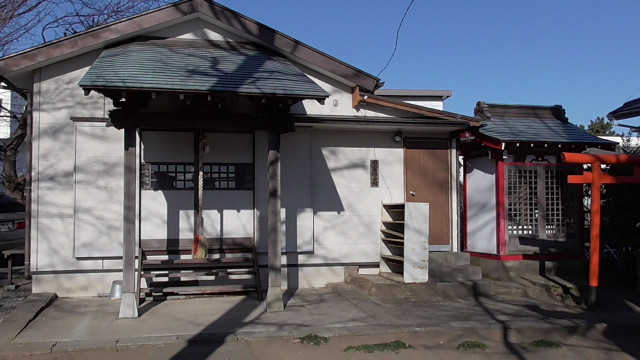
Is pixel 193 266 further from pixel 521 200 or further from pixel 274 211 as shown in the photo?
pixel 521 200

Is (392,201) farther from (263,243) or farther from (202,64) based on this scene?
(202,64)

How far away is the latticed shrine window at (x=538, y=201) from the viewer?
430 inches

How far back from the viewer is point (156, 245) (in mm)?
9719

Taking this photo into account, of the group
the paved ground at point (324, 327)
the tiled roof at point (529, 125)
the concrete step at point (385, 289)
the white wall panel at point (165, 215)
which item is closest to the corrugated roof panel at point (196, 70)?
the white wall panel at point (165, 215)

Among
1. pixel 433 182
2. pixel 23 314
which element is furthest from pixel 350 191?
pixel 23 314

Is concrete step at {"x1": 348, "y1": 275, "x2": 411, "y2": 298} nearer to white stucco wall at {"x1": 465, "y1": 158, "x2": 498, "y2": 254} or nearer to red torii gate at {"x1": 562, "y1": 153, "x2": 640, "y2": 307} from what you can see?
white stucco wall at {"x1": 465, "y1": 158, "x2": 498, "y2": 254}

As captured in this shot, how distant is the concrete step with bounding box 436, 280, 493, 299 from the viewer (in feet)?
30.9

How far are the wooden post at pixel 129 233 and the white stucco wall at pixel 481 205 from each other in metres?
6.81

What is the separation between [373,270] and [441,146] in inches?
111

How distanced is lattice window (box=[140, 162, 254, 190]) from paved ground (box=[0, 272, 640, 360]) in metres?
2.02

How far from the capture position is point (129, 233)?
809cm

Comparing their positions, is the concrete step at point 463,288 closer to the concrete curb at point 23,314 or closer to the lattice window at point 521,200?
the lattice window at point 521,200

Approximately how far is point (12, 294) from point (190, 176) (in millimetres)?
3743

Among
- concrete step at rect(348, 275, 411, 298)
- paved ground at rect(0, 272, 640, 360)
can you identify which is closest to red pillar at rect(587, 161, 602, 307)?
paved ground at rect(0, 272, 640, 360)
